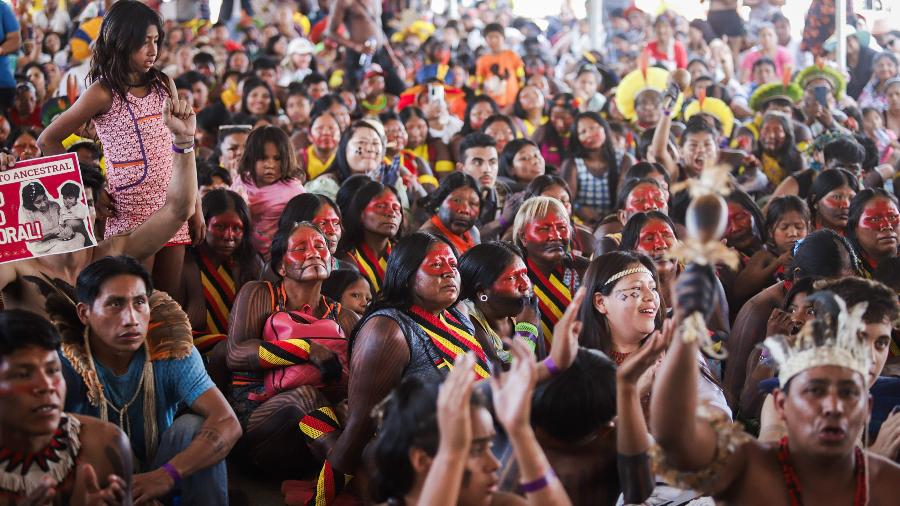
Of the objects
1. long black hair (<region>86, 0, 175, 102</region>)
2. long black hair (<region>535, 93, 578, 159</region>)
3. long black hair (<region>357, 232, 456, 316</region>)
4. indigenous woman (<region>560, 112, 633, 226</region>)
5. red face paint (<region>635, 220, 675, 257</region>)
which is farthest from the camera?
long black hair (<region>535, 93, 578, 159</region>)

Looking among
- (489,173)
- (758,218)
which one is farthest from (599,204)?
(758,218)

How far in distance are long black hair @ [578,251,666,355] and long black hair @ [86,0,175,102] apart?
169 cm

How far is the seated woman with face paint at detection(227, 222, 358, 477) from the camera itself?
3.99 m

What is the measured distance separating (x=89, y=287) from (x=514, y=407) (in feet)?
5.16

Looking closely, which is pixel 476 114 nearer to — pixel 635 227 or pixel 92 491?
pixel 635 227

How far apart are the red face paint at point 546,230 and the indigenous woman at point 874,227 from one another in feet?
4.66

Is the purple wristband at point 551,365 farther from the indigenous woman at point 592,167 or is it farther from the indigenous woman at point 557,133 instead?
the indigenous woman at point 557,133

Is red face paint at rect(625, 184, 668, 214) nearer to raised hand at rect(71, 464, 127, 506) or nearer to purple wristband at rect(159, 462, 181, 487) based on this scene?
purple wristband at rect(159, 462, 181, 487)

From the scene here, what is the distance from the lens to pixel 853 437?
2.35 m

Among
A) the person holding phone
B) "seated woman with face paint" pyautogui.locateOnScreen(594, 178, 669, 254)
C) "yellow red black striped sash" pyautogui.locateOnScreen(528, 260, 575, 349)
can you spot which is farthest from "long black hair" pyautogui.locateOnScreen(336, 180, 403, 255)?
the person holding phone

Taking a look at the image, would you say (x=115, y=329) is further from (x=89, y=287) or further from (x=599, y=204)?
(x=599, y=204)

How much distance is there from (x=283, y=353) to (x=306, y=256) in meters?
0.42

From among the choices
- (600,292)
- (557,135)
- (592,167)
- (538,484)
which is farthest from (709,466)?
(557,135)

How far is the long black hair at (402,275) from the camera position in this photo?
12.3ft
